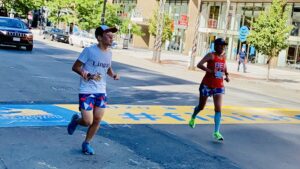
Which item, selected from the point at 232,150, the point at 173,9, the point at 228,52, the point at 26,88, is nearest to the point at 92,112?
the point at 232,150

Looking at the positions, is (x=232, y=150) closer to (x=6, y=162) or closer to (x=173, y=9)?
(x=6, y=162)

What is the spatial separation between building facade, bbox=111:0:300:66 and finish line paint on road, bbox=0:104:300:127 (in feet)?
105

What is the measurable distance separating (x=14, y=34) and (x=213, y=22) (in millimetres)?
33764

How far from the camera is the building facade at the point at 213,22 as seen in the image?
44594 millimetres

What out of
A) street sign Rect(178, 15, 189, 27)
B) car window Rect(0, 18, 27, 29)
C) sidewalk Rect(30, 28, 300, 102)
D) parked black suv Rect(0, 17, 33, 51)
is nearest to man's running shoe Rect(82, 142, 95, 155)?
sidewalk Rect(30, 28, 300, 102)

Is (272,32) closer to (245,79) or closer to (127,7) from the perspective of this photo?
(245,79)

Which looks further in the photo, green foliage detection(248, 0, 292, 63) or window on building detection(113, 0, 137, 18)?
window on building detection(113, 0, 137, 18)

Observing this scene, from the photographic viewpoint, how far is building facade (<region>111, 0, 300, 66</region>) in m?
44.6

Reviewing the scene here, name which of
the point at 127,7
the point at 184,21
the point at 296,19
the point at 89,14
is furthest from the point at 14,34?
the point at 127,7

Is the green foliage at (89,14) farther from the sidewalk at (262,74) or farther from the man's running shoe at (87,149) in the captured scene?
the man's running shoe at (87,149)

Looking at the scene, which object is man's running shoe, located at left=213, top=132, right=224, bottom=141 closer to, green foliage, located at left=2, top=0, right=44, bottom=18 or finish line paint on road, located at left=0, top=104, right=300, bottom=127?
finish line paint on road, located at left=0, top=104, right=300, bottom=127

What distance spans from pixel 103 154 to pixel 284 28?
24298 mm

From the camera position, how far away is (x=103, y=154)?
20.1 feet

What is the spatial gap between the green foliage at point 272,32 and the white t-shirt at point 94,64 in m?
23.6
